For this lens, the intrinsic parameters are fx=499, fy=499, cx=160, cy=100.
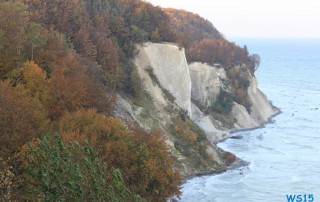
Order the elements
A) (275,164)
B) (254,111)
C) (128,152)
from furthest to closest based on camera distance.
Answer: (254,111), (275,164), (128,152)

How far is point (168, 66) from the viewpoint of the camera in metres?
63.4

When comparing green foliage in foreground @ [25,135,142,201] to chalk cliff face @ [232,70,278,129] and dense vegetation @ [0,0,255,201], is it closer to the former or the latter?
dense vegetation @ [0,0,255,201]

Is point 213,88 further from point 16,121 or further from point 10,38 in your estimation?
point 16,121

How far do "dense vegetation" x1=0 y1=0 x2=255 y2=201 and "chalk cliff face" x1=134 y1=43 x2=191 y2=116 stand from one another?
61.4 inches

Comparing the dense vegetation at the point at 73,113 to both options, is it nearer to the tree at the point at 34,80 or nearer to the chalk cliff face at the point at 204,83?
the tree at the point at 34,80

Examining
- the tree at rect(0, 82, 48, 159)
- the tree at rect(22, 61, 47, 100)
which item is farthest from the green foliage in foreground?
the tree at rect(22, 61, 47, 100)

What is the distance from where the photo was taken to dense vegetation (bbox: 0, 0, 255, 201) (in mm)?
17781

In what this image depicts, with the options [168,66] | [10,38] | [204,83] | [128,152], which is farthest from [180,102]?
[128,152]

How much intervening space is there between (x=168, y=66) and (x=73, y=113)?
30.4 m

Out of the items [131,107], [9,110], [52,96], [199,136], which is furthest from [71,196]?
[199,136]

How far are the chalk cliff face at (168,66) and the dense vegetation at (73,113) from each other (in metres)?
1.56

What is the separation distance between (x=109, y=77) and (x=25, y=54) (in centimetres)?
1063

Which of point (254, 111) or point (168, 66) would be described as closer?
point (168, 66)

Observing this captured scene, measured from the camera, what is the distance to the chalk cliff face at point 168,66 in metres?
59.4
